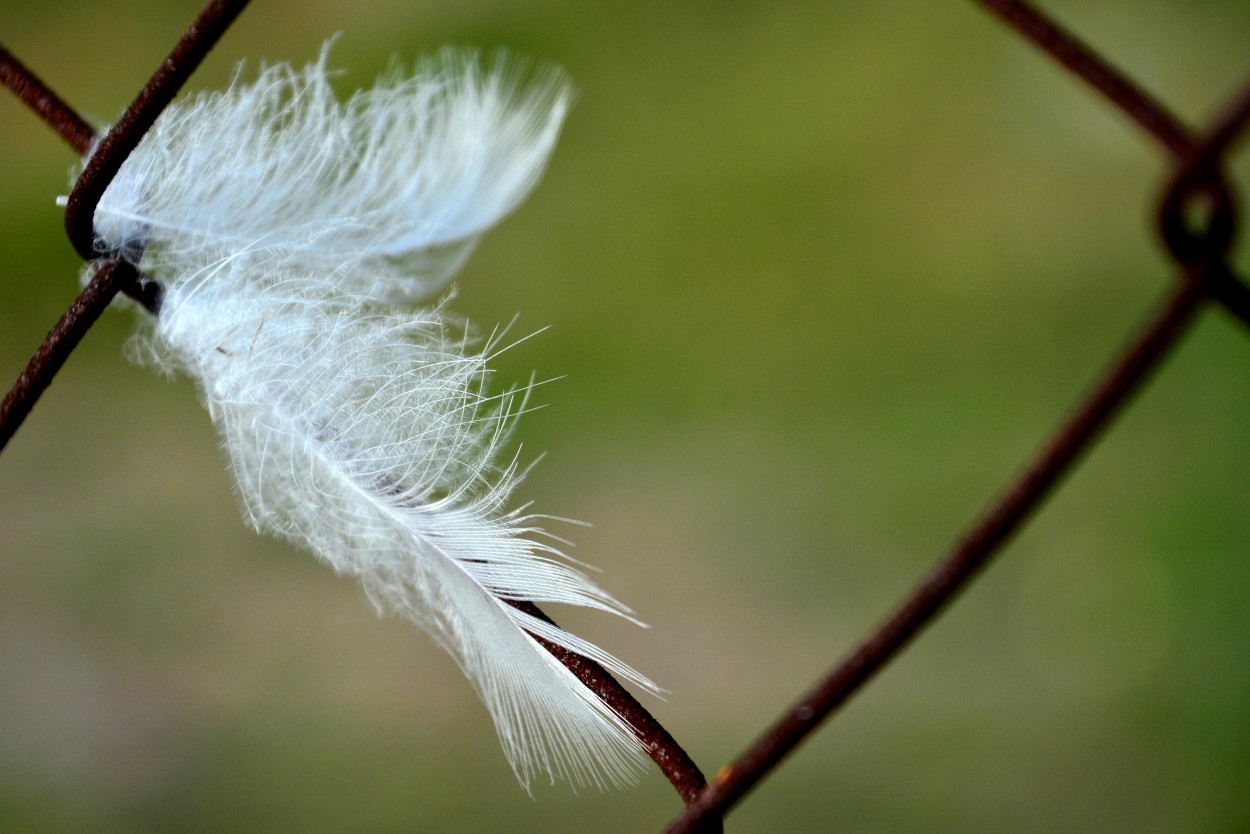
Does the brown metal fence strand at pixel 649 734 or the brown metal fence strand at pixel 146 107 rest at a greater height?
the brown metal fence strand at pixel 146 107

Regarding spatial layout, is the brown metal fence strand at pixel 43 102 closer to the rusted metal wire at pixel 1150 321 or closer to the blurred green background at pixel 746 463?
the rusted metal wire at pixel 1150 321

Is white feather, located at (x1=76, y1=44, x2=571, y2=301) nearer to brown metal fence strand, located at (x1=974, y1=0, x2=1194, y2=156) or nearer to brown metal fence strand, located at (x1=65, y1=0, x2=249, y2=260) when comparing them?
brown metal fence strand, located at (x1=65, y1=0, x2=249, y2=260)

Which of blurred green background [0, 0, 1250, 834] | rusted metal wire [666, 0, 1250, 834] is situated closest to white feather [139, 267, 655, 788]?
rusted metal wire [666, 0, 1250, 834]

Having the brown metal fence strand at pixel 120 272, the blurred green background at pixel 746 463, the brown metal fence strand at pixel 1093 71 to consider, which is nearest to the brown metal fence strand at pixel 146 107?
the brown metal fence strand at pixel 120 272

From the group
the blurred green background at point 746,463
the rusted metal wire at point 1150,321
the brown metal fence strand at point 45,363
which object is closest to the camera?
the rusted metal wire at point 1150,321

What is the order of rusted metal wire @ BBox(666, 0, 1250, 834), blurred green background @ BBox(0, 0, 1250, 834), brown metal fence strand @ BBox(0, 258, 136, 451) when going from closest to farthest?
rusted metal wire @ BBox(666, 0, 1250, 834), brown metal fence strand @ BBox(0, 258, 136, 451), blurred green background @ BBox(0, 0, 1250, 834)

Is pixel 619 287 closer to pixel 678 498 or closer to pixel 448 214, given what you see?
pixel 678 498
